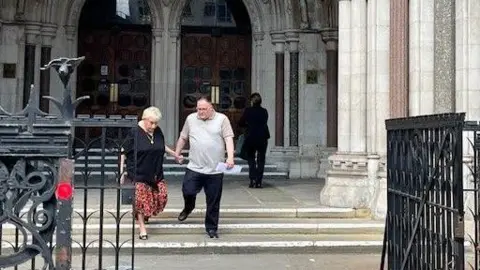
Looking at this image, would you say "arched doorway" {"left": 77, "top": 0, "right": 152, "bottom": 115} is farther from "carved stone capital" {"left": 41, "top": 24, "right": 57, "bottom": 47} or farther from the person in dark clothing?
the person in dark clothing

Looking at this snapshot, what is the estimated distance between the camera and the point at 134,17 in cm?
1638

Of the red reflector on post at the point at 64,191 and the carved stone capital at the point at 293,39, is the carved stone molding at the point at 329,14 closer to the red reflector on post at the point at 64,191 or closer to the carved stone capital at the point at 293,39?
the carved stone capital at the point at 293,39

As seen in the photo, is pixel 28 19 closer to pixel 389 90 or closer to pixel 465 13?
pixel 389 90

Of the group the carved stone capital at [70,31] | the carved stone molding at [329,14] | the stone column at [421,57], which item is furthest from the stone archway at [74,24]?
the stone column at [421,57]

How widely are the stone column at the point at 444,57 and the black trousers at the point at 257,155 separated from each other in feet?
12.9

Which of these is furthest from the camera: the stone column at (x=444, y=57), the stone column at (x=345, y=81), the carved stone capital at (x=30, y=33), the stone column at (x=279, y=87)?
the stone column at (x=279, y=87)

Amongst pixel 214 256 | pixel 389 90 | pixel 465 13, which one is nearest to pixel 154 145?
pixel 214 256

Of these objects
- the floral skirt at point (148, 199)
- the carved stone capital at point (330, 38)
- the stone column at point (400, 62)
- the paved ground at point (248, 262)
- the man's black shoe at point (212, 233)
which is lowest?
the paved ground at point (248, 262)

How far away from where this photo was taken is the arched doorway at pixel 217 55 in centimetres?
1652

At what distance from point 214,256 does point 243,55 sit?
989 cm

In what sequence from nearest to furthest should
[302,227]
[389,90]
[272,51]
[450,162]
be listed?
[450,162], [302,227], [389,90], [272,51]

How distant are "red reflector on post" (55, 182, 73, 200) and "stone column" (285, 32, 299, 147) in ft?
42.1

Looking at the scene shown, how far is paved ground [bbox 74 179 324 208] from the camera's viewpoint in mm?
9881

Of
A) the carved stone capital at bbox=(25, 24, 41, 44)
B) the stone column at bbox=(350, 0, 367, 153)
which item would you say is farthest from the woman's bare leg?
the carved stone capital at bbox=(25, 24, 41, 44)
